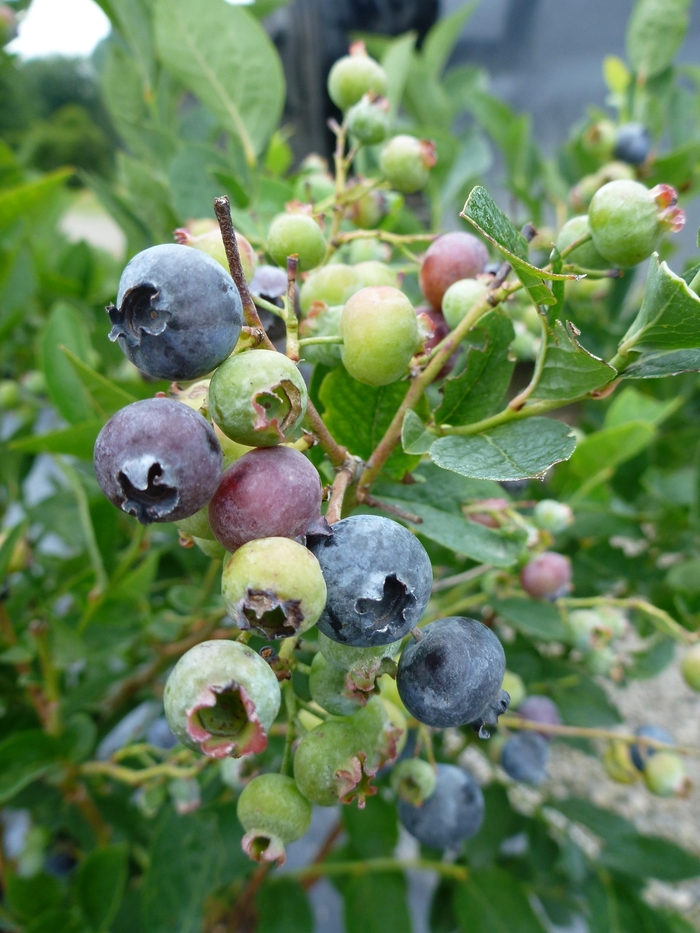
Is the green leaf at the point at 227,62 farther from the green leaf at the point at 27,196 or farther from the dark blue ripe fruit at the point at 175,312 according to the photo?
the dark blue ripe fruit at the point at 175,312

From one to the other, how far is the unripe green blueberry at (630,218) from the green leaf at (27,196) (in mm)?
899

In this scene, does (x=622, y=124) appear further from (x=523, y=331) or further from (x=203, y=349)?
(x=203, y=349)

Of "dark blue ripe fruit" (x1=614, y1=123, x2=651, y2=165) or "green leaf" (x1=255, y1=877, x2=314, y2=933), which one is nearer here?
"green leaf" (x1=255, y1=877, x2=314, y2=933)

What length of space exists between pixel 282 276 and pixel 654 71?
4.45 feet

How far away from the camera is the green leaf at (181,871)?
892mm

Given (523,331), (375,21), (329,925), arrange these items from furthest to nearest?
(375,21) < (329,925) < (523,331)

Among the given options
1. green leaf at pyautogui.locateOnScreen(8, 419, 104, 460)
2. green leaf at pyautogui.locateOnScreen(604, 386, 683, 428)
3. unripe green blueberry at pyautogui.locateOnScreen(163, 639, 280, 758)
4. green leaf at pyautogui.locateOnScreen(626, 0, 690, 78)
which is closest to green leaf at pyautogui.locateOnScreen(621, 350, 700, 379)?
unripe green blueberry at pyautogui.locateOnScreen(163, 639, 280, 758)

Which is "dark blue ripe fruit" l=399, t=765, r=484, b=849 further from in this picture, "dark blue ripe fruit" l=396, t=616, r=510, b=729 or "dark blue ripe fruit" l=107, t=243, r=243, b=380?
"dark blue ripe fruit" l=107, t=243, r=243, b=380

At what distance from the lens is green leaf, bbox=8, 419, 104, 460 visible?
2.63 feet

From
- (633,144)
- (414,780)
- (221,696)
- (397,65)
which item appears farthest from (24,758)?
(633,144)

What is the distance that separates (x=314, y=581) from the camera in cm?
38

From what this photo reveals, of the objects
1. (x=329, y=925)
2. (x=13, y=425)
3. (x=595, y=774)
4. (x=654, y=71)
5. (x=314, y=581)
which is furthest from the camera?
(x=595, y=774)

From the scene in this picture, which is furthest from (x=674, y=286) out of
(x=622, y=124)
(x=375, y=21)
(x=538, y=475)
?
(x=375, y=21)

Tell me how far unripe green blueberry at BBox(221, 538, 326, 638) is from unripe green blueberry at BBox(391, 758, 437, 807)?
1.37ft
